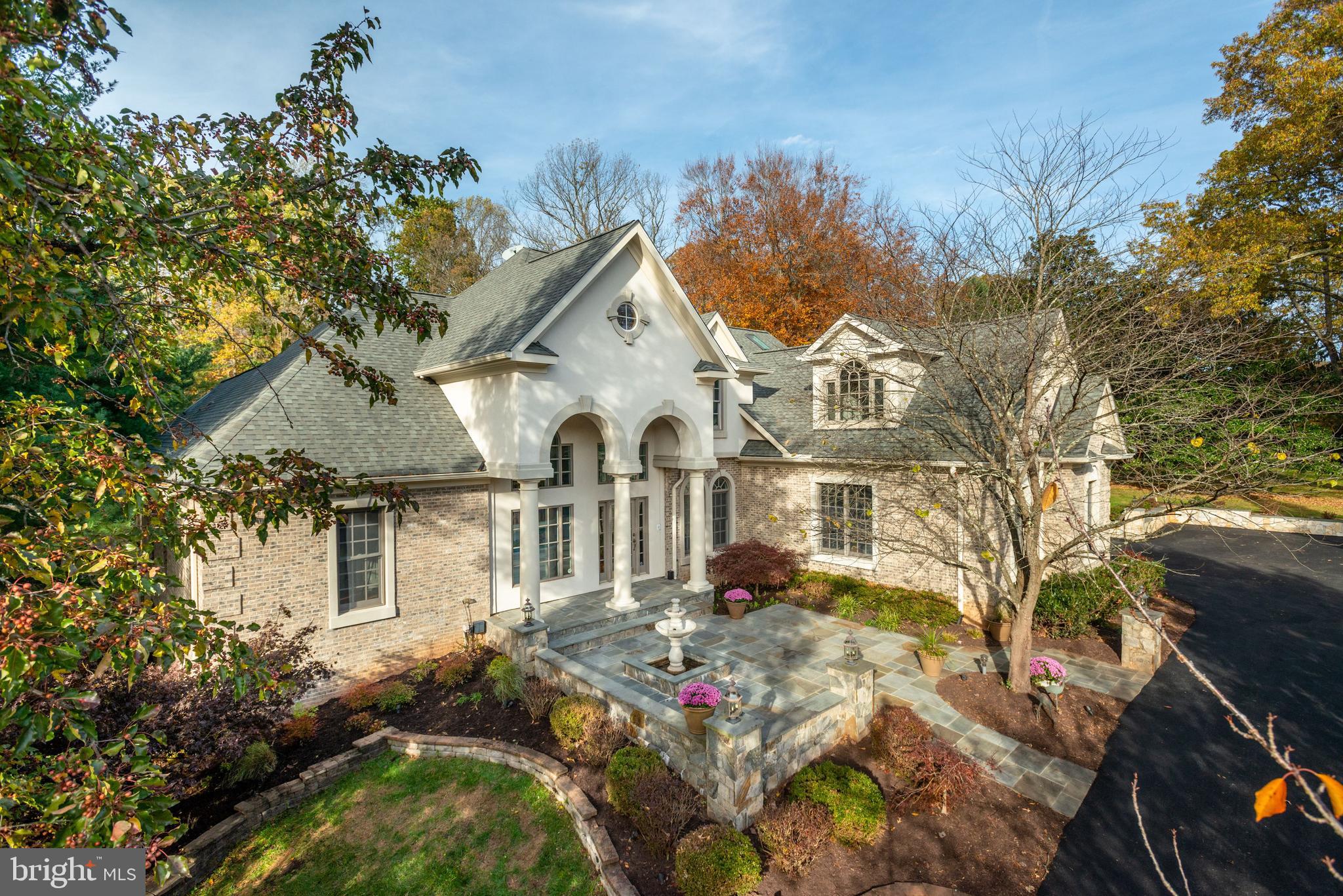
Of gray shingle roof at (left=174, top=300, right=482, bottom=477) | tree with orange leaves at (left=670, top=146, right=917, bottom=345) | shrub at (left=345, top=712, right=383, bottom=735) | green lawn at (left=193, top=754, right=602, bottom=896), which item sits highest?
tree with orange leaves at (left=670, top=146, right=917, bottom=345)

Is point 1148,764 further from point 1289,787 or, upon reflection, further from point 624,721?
point 624,721

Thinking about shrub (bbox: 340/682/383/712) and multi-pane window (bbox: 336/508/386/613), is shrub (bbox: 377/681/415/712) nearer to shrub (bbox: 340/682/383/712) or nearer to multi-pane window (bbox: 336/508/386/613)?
shrub (bbox: 340/682/383/712)

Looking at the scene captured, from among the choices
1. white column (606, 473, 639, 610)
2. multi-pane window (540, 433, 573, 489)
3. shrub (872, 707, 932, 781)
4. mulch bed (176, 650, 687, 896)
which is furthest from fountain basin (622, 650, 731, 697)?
multi-pane window (540, 433, 573, 489)

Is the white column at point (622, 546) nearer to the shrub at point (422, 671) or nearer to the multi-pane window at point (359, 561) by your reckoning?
the shrub at point (422, 671)

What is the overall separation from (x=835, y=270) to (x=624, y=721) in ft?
90.9

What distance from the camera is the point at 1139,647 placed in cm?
1134

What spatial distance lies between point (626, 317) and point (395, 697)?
9.19 m

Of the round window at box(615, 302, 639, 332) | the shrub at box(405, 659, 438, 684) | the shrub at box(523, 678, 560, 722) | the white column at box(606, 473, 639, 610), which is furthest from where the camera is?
the white column at box(606, 473, 639, 610)

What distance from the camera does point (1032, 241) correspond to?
32.9 feet

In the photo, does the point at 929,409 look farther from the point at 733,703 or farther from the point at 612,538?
the point at 733,703

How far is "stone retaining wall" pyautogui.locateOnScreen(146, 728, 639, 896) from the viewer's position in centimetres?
707

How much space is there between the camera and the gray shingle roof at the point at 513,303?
12.9m

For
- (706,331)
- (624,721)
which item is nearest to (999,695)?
(624,721)

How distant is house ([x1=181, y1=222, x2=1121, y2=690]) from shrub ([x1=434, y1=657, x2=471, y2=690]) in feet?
3.64
